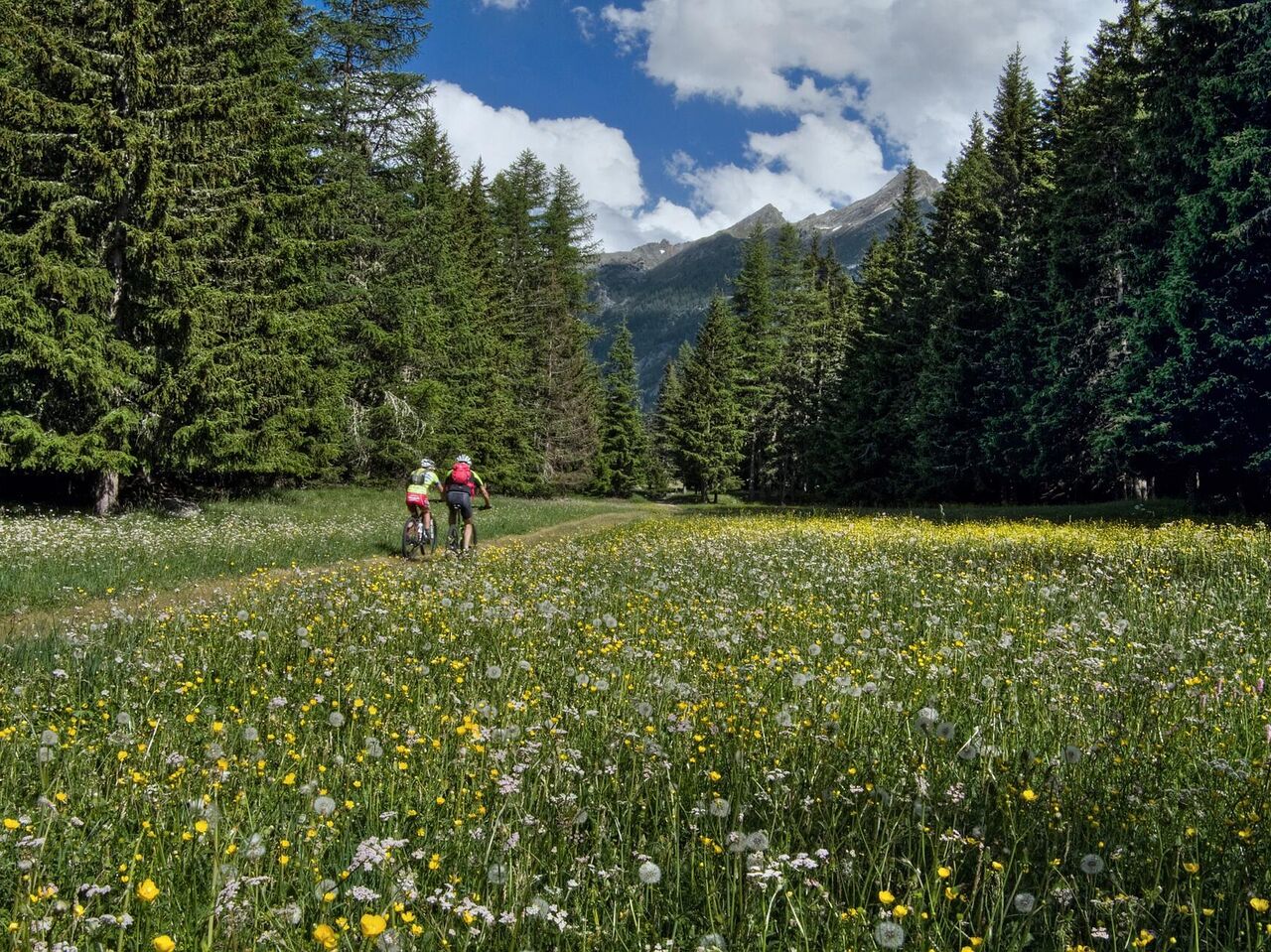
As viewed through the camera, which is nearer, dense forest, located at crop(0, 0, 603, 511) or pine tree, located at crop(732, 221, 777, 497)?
dense forest, located at crop(0, 0, 603, 511)

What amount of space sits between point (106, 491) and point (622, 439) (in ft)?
163

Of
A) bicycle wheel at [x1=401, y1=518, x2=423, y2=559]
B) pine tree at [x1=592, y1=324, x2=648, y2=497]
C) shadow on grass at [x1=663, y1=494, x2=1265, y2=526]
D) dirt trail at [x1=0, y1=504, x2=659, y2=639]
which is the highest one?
pine tree at [x1=592, y1=324, x2=648, y2=497]

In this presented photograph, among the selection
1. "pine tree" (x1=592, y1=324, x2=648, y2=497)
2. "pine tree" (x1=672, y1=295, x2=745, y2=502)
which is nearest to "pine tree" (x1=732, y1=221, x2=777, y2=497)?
"pine tree" (x1=672, y1=295, x2=745, y2=502)

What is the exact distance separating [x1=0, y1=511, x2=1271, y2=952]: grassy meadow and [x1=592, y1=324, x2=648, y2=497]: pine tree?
57.3 metres

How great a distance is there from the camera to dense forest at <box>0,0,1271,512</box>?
18.5m

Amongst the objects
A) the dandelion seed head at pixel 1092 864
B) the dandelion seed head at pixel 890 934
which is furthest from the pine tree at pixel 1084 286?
the dandelion seed head at pixel 890 934

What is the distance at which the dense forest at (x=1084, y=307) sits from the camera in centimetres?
1906

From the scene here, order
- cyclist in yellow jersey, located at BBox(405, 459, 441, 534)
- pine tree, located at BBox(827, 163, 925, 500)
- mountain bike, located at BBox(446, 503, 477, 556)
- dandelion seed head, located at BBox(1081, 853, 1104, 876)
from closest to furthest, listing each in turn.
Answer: dandelion seed head, located at BBox(1081, 853, 1104, 876) < cyclist in yellow jersey, located at BBox(405, 459, 441, 534) < mountain bike, located at BBox(446, 503, 477, 556) < pine tree, located at BBox(827, 163, 925, 500)

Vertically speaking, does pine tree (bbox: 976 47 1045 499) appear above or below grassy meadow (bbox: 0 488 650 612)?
above

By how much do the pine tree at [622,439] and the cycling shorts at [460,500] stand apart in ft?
158

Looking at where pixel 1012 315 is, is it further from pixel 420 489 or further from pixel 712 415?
pixel 712 415

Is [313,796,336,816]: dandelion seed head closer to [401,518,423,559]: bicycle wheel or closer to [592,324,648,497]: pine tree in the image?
[401,518,423,559]: bicycle wheel

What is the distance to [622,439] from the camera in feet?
220

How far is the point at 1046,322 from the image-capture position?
95.4ft
